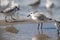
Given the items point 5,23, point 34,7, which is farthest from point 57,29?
point 34,7

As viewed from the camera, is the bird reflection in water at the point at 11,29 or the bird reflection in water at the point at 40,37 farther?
the bird reflection in water at the point at 11,29

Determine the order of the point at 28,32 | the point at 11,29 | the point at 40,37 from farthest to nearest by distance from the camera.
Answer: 1. the point at 11,29
2. the point at 28,32
3. the point at 40,37

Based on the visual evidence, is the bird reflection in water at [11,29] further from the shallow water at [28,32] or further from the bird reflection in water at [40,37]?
the bird reflection in water at [40,37]

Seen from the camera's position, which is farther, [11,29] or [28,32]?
[11,29]

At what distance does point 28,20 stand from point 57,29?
902 millimetres

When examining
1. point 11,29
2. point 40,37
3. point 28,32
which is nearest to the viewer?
point 40,37

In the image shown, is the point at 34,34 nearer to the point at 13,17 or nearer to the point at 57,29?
the point at 57,29

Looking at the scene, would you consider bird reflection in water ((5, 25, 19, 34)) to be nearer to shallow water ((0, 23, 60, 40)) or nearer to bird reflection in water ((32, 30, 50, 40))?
shallow water ((0, 23, 60, 40))

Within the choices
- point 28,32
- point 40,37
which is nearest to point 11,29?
point 28,32

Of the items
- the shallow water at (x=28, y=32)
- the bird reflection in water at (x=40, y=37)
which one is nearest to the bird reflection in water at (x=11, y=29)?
the shallow water at (x=28, y=32)

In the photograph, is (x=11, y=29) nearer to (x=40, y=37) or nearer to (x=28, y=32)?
(x=28, y=32)

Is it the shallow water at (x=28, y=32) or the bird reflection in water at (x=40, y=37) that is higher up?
the shallow water at (x=28, y=32)

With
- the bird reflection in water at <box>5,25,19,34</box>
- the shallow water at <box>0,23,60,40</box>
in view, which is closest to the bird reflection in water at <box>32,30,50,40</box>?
the shallow water at <box>0,23,60,40</box>

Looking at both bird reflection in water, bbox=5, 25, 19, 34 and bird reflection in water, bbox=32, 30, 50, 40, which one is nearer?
bird reflection in water, bbox=32, 30, 50, 40
